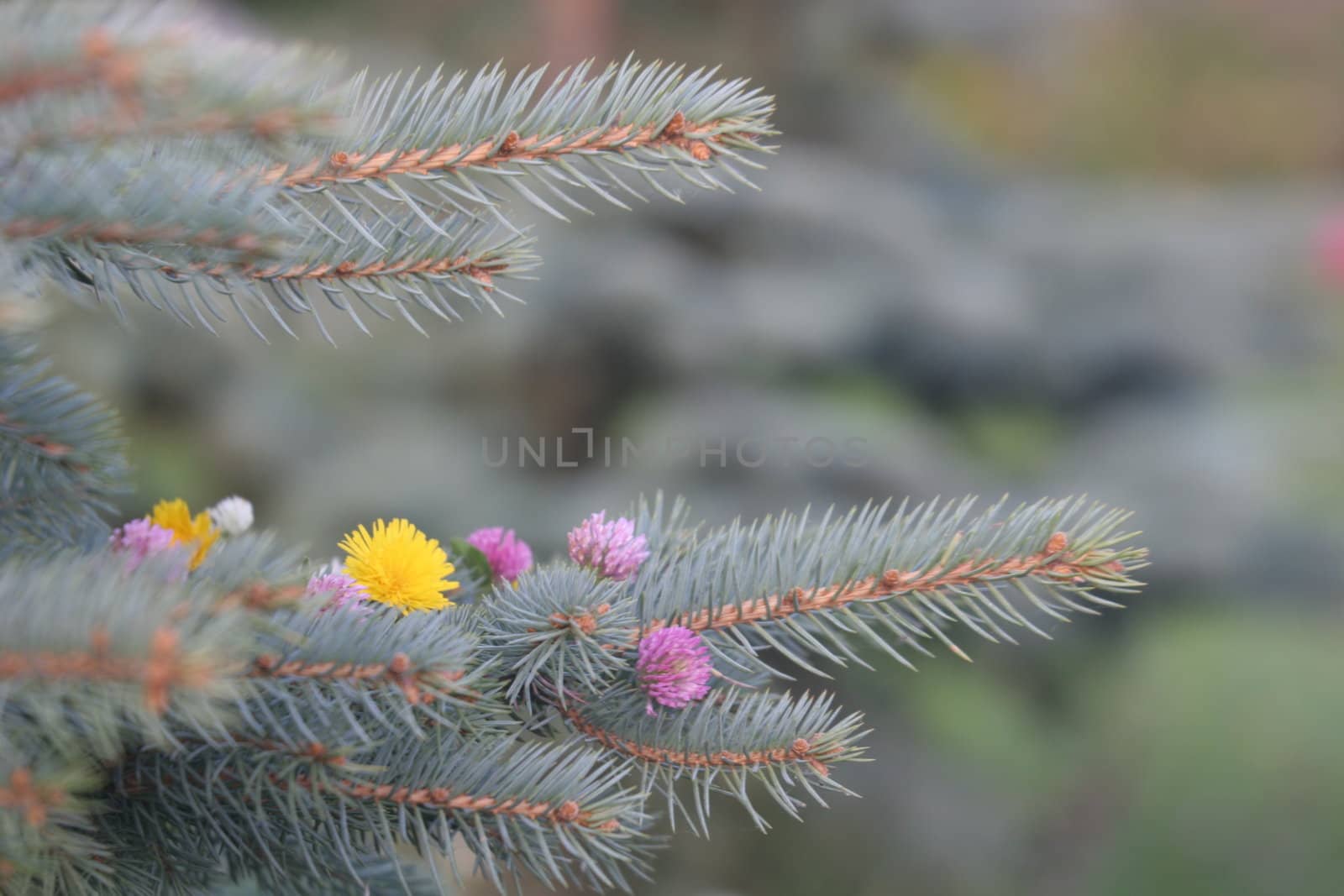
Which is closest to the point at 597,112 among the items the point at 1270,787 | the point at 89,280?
the point at 89,280

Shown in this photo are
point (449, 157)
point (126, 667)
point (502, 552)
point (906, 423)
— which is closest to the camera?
point (126, 667)

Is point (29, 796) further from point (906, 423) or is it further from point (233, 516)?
point (906, 423)

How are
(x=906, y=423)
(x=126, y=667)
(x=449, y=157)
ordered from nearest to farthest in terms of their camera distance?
(x=126, y=667), (x=449, y=157), (x=906, y=423)

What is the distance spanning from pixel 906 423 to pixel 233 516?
150 cm

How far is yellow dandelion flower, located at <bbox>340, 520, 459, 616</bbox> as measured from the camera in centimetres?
33

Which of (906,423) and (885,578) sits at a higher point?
(906,423)

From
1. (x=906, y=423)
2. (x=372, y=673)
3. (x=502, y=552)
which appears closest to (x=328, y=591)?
(x=372, y=673)

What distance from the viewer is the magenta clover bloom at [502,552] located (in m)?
0.41

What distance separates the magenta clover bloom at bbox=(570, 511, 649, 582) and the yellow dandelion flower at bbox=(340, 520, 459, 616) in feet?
0.13

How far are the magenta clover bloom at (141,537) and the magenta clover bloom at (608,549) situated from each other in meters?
0.12

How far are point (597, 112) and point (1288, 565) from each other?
192 centimetres

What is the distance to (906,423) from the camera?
1.79m

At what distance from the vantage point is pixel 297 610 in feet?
0.86

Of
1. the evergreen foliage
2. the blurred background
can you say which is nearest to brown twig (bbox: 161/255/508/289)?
the evergreen foliage
